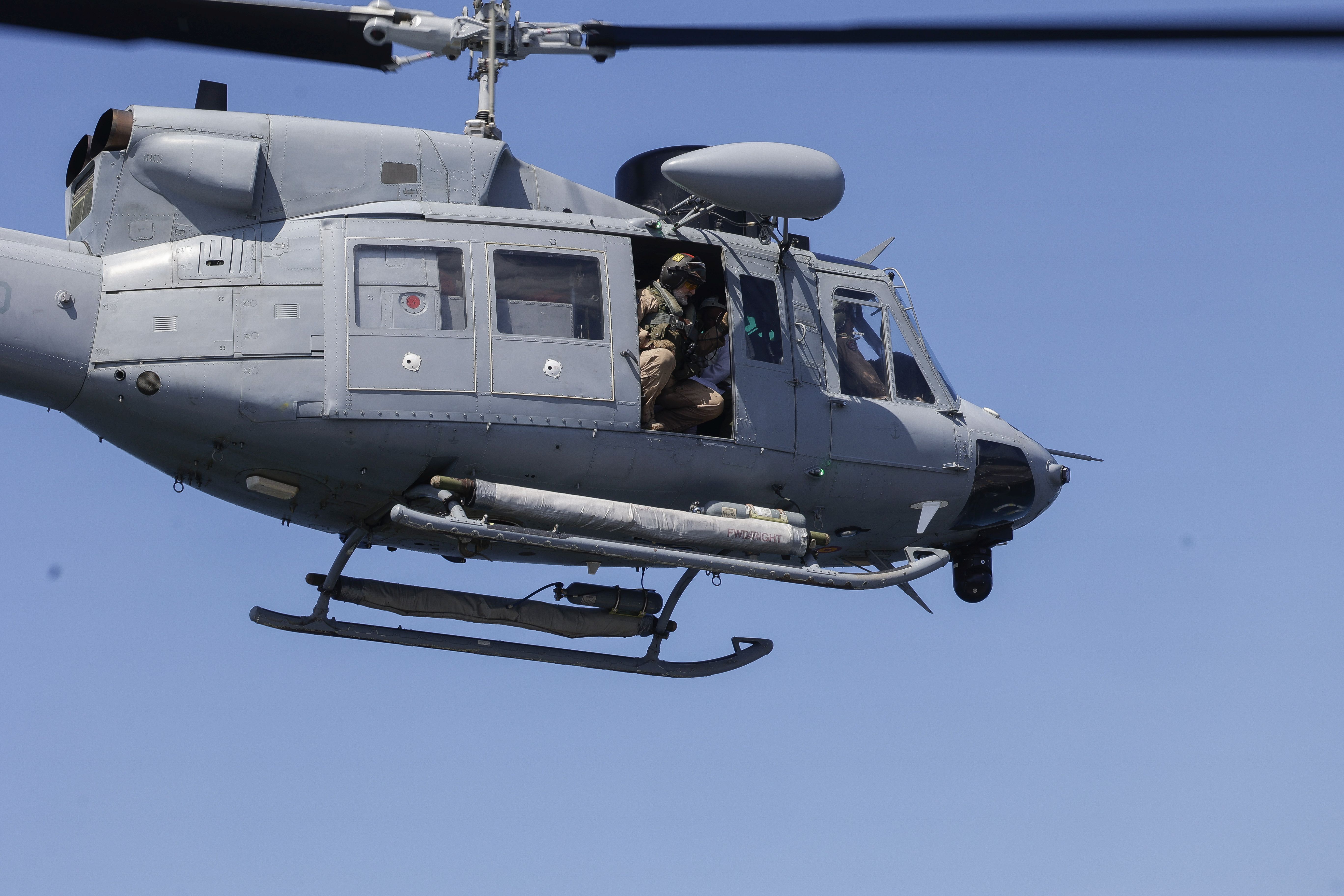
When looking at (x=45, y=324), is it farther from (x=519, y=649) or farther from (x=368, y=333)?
(x=519, y=649)

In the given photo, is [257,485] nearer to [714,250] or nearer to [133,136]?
[133,136]

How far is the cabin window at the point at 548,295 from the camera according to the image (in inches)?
531

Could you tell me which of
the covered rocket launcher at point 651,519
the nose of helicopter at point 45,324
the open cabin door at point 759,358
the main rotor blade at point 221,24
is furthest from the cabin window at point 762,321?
the nose of helicopter at point 45,324

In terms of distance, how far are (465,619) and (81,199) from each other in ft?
16.2

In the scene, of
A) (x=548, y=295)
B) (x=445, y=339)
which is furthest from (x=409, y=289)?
(x=548, y=295)

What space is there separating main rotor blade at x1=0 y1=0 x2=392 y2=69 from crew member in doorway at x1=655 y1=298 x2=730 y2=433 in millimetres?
3694

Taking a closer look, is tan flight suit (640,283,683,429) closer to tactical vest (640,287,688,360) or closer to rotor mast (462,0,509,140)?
tactical vest (640,287,688,360)

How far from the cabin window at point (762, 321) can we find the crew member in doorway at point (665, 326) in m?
0.57

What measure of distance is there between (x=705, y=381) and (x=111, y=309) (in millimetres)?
5116

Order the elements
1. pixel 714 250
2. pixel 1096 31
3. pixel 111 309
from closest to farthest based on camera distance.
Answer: pixel 1096 31
pixel 111 309
pixel 714 250

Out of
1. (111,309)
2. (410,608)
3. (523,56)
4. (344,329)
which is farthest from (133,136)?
(410,608)

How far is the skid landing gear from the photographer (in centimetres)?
1415

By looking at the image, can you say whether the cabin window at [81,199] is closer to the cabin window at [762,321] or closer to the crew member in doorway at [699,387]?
the crew member in doorway at [699,387]

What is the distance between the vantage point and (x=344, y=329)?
1297 cm
